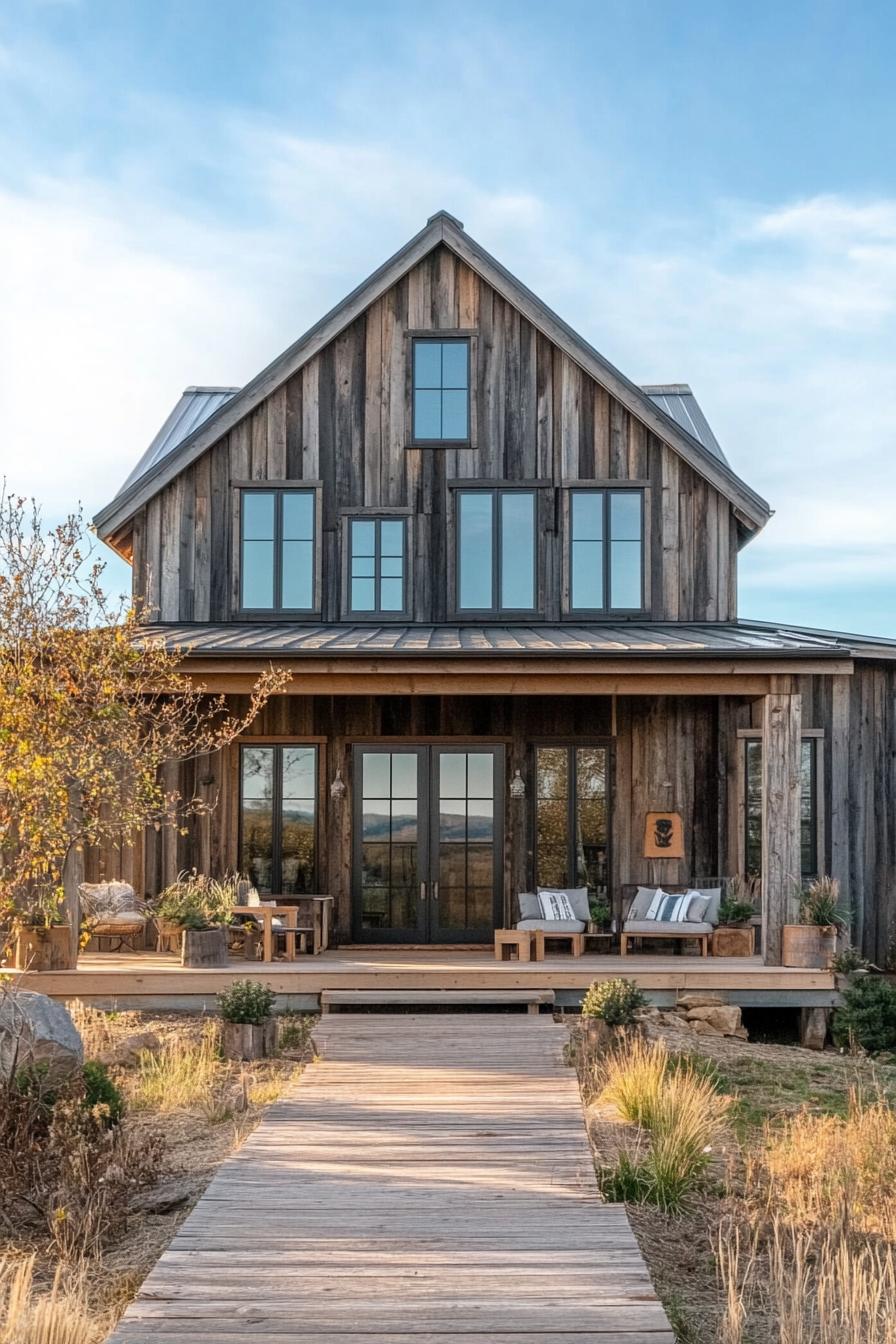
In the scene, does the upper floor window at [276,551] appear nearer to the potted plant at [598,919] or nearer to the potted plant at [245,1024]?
the potted plant at [598,919]

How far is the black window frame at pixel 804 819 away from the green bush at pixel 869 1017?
2795 mm

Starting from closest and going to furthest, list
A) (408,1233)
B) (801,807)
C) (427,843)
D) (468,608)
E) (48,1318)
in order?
(48,1318) → (408,1233) → (427,843) → (801,807) → (468,608)

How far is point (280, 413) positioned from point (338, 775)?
14.7 feet

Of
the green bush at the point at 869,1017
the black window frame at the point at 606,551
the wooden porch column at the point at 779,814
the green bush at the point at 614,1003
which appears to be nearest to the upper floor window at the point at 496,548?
the black window frame at the point at 606,551

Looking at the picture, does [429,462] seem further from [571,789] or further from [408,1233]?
[408,1233]

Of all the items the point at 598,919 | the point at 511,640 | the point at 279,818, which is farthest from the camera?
the point at 279,818

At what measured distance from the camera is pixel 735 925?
13.4m

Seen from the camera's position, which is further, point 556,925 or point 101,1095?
point 556,925

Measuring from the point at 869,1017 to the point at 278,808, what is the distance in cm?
657

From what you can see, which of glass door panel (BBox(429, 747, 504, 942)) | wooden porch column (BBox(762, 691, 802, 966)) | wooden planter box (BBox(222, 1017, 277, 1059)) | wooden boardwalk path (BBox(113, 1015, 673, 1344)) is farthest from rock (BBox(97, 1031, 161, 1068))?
wooden porch column (BBox(762, 691, 802, 966))

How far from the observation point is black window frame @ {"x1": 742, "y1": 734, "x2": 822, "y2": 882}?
14.4m

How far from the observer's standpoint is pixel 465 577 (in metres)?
15.2

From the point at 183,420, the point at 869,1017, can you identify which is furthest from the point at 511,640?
the point at 183,420

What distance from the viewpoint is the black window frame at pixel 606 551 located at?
593 inches
